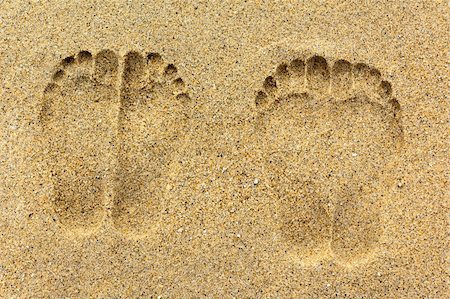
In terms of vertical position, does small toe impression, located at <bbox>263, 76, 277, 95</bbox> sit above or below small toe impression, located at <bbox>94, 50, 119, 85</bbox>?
below

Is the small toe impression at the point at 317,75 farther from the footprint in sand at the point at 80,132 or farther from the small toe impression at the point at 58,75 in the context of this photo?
the small toe impression at the point at 58,75

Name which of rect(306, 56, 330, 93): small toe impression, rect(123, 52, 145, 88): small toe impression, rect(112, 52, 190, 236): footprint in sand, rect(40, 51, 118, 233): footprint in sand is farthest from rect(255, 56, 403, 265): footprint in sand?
rect(40, 51, 118, 233): footprint in sand

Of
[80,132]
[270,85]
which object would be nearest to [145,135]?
[80,132]

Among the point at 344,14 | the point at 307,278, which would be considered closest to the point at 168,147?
the point at 307,278

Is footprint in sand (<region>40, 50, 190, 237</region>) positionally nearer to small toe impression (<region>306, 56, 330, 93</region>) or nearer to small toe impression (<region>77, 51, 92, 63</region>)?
small toe impression (<region>77, 51, 92, 63</region>)

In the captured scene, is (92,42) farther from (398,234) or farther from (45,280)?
(398,234)
